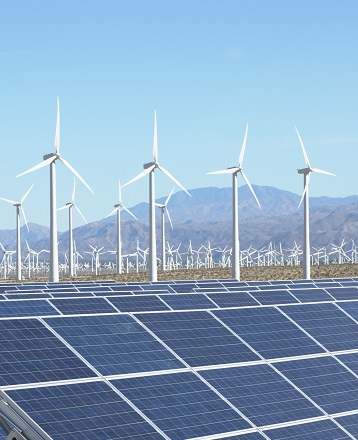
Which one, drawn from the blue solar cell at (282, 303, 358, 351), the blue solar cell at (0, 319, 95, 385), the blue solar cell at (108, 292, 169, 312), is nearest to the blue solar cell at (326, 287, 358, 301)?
the blue solar cell at (282, 303, 358, 351)

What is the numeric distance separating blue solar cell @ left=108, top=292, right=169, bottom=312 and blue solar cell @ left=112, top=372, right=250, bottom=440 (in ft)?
18.9

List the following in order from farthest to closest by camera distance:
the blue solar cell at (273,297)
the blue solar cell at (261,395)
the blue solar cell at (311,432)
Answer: the blue solar cell at (273,297) → the blue solar cell at (261,395) → the blue solar cell at (311,432)

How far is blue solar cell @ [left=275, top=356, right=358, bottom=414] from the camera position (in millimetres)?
19906

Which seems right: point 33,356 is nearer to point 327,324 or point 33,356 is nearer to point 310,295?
point 327,324

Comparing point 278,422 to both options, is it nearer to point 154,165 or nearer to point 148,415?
point 148,415

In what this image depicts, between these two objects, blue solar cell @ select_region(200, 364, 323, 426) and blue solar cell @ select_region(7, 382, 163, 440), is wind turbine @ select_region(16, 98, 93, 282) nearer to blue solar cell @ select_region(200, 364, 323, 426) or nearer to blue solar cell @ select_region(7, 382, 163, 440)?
blue solar cell @ select_region(200, 364, 323, 426)

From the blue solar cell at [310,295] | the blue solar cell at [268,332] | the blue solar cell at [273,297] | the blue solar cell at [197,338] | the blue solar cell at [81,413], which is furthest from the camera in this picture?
the blue solar cell at [310,295]

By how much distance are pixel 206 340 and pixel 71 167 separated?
163ft

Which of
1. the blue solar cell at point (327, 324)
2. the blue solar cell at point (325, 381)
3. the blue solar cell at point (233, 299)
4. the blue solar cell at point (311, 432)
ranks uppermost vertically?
the blue solar cell at point (233, 299)

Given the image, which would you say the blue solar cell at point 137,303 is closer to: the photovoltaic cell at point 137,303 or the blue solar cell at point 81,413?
the photovoltaic cell at point 137,303

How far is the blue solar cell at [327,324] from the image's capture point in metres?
23.6

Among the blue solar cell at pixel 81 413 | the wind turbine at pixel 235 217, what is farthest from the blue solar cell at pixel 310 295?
the wind turbine at pixel 235 217

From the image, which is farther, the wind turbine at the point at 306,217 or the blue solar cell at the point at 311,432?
the wind turbine at the point at 306,217

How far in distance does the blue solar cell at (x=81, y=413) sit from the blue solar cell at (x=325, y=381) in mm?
5115
